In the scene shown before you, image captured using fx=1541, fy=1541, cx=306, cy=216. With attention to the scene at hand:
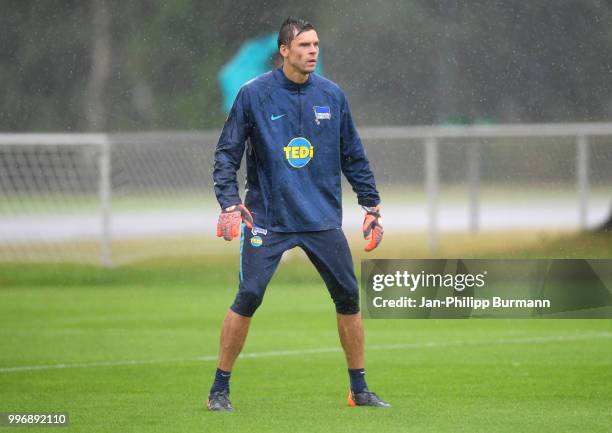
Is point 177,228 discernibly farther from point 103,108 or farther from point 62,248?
point 103,108

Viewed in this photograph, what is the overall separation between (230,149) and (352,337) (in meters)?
1.22

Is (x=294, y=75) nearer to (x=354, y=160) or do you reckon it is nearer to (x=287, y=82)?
(x=287, y=82)

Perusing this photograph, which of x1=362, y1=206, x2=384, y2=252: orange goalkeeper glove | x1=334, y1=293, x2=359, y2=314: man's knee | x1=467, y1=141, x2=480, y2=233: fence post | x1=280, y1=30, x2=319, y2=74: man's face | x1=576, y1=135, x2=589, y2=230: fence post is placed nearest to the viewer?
x1=280, y1=30, x2=319, y2=74: man's face

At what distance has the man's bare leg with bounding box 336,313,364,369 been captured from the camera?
27.5ft

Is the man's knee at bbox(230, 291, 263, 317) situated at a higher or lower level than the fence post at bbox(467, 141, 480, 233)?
lower

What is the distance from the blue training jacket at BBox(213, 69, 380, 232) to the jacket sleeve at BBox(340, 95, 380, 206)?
7 cm

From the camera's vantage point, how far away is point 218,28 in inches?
768

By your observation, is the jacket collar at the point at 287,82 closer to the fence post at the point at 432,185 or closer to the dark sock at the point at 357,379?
the dark sock at the point at 357,379

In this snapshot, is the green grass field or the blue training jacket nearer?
the green grass field

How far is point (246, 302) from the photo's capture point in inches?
323

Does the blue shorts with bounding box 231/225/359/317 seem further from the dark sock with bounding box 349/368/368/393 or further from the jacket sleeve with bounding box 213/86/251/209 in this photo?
the dark sock with bounding box 349/368/368/393

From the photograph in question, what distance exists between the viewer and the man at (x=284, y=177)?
26.9ft

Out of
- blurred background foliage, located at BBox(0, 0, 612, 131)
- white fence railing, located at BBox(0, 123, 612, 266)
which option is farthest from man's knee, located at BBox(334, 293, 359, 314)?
white fence railing, located at BBox(0, 123, 612, 266)

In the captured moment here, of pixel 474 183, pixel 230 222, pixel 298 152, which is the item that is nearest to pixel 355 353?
pixel 230 222
